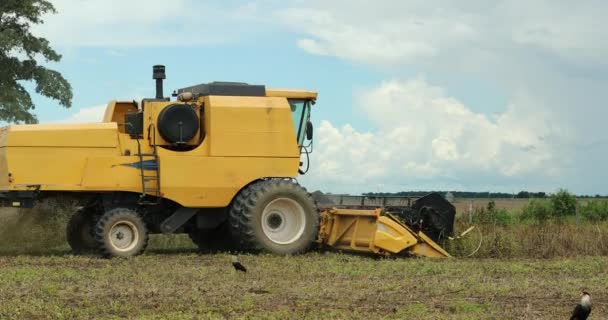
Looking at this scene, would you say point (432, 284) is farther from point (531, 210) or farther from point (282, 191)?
point (531, 210)

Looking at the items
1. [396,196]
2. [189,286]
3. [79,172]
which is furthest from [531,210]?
[189,286]

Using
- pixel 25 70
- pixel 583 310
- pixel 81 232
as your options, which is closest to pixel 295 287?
pixel 583 310

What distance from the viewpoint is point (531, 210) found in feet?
133

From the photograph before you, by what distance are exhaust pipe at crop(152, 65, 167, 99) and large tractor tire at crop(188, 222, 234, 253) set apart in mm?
2582

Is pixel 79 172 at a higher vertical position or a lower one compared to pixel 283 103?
lower

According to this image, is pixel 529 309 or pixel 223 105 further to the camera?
pixel 223 105

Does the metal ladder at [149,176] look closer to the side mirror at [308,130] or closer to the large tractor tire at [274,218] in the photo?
the large tractor tire at [274,218]

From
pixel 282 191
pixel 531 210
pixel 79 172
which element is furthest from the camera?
pixel 531 210

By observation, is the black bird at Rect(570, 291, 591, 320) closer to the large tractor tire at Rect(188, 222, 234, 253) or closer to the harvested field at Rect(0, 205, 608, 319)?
the harvested field at Rect(0, 205, 608, 319)

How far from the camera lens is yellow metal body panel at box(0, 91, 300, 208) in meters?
14.7

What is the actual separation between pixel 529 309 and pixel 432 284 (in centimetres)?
220

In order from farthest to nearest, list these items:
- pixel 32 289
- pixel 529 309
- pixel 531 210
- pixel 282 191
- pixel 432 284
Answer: pixel 531 210 → pixel 282 191 → pixel 432 284 → pixel 32 289 → pixel 529 309

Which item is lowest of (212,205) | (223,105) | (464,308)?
(464,308)

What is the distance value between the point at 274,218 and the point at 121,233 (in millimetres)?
2668
